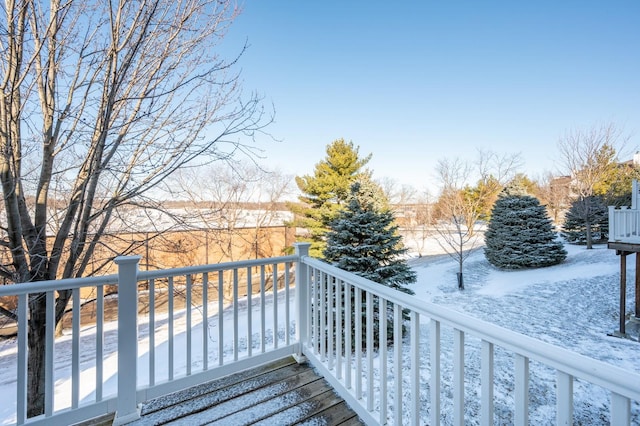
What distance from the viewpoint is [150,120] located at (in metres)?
3.20

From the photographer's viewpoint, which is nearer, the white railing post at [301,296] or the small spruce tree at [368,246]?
the white railing post at [301,296]

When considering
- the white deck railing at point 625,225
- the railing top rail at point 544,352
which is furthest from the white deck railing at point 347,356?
the white deck railing at point 625,225

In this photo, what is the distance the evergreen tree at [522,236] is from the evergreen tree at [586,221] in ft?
8.20

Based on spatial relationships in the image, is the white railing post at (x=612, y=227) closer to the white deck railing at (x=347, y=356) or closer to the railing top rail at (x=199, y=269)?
the white deck railing at (x=347, y=356)

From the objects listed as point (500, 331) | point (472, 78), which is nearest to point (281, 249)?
point (472, 78)

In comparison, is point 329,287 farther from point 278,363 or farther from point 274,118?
point 274,118

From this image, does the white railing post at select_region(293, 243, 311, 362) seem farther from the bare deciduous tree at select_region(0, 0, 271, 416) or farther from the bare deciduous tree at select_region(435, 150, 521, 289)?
the bare deciduous tree at select_region(435, 150, 521, 289)

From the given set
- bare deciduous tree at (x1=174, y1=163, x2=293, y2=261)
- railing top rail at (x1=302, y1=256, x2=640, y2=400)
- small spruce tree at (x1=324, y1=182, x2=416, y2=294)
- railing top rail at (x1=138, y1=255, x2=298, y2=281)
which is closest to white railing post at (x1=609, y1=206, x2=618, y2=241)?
small spruce tree at (x1=324, y1=182, x2=416, y2=294)

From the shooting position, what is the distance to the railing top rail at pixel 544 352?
75 centimetres

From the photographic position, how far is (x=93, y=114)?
2734 millimetres

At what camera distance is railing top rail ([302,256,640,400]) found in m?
0.75

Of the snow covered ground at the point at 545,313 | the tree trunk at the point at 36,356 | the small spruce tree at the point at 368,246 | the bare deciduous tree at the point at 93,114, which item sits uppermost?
the bare deciduous tree at the point at 93,114

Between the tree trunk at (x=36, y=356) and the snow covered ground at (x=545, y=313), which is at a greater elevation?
the tree trunk at (x=36, y=356)

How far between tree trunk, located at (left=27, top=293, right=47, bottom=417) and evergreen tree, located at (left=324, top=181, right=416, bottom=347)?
12.0 ft
